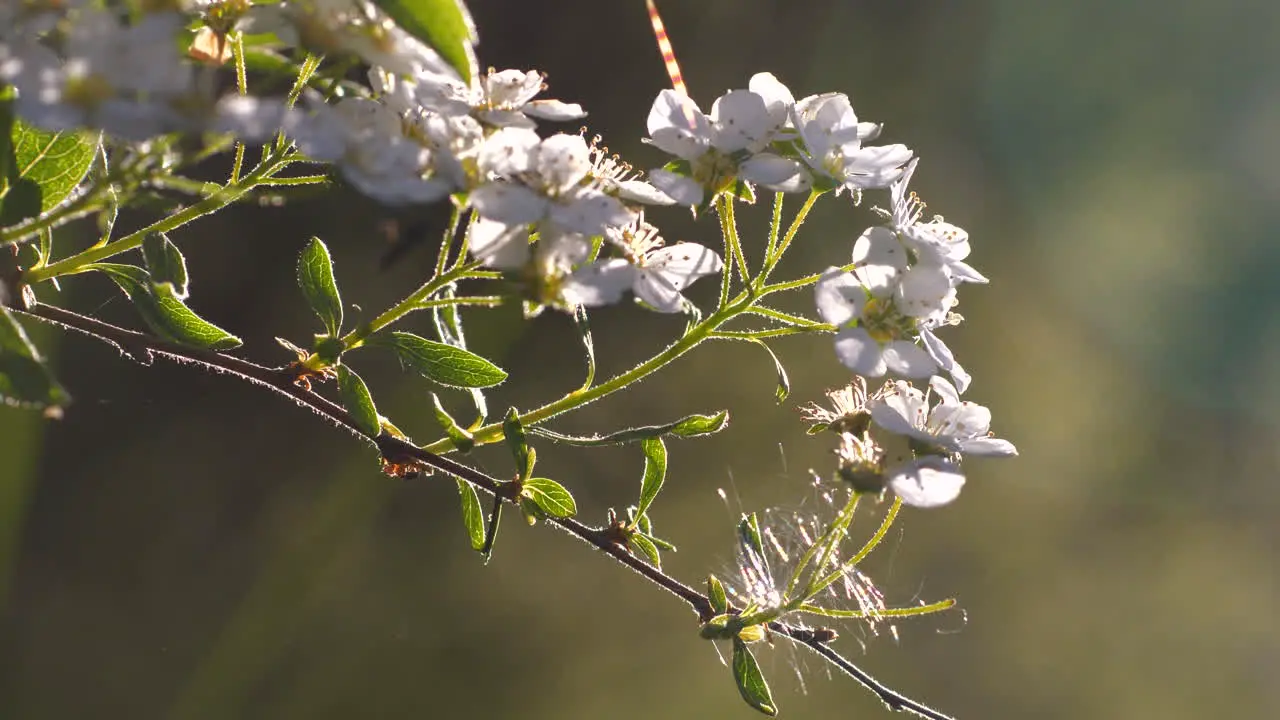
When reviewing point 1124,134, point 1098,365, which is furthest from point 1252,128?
point 1098,365

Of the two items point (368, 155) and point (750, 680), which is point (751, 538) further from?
point (368, 155)

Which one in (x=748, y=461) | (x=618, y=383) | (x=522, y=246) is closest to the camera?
(x=522, y=246)

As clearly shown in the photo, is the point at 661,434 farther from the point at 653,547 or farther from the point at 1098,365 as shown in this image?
the point at 1098,365

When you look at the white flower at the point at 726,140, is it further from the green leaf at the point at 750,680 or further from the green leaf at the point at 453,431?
the green leaf at the point at 750,680

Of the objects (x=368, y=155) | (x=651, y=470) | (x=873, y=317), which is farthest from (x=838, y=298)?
(x=368, y=155)

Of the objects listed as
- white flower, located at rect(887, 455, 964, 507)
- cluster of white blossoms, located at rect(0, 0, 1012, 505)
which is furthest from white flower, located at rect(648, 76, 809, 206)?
white flower, located at rect(887, 455, 964, 507)

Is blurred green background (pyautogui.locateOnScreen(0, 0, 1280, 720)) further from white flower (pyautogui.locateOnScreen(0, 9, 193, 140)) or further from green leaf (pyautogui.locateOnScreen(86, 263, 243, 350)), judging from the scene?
white flower (pyautogui.locateOnScreen(0, 9, 193, 140))
